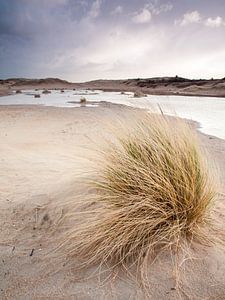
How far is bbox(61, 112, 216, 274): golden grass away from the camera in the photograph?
2.66 m

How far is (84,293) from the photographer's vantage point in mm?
2430

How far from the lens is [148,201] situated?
9.05ft

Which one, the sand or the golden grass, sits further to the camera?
the golden grass

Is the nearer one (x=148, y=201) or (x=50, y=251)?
(x=148, y=201)

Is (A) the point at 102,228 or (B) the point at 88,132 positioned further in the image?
(B) the point at 88,132

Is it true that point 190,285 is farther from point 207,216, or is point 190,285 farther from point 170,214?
point 207,216

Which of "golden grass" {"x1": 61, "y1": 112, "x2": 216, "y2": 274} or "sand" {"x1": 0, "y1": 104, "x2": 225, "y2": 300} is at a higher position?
"golden grass" {"x1": 61, "y1": 112, "x2": 216, "y2": 274}

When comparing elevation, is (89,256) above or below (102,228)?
below

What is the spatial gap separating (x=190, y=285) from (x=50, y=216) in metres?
1.56

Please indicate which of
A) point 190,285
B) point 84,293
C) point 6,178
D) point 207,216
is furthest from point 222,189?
point 6,178

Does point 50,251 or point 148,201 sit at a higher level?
point 148,201

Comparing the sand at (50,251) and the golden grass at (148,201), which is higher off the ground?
the golden grass at (148,201)

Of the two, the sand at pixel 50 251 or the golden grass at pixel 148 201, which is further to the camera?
the golden grass at pixel 148 201

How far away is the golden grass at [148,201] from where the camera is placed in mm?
2664
